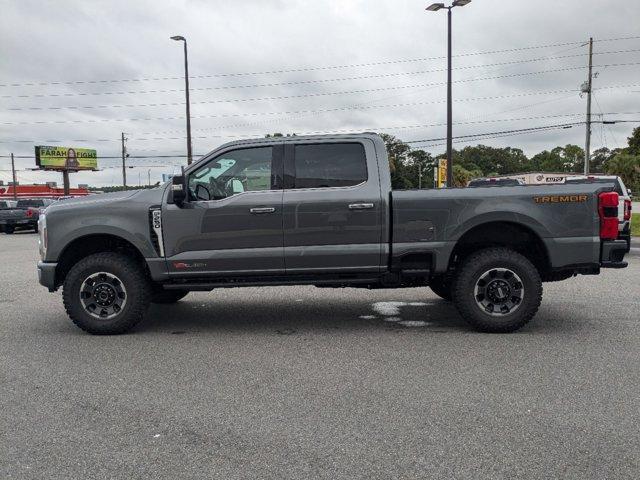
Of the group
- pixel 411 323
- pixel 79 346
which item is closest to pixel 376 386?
pixel 411 323

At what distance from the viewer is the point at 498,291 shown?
569 centimetres

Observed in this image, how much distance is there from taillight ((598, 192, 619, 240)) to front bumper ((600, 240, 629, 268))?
8 centimetres

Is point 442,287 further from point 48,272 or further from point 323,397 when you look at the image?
point 48,272

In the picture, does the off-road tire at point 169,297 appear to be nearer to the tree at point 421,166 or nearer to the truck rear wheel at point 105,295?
the truck rear wheel at point 105,295

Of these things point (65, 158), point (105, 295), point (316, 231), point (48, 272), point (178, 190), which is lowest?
point (105, 295)

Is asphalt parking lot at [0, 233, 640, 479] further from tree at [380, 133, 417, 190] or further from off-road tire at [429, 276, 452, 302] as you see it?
tree at [380, 133, 417, 190]

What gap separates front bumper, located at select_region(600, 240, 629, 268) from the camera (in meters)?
5.58

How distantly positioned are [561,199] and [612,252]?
0.75 m

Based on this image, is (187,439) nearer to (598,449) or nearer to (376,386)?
(376,386)

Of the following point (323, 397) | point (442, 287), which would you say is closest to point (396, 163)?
point (442, 287)

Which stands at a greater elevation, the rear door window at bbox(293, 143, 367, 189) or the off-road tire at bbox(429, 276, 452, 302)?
the rear door window at bbox(293, 143, 367, 189)

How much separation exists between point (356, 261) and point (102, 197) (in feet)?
9.04

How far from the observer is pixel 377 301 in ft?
24.8

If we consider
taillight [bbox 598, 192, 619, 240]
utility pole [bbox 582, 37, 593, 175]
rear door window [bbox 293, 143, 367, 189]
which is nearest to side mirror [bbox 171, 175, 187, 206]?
rear door window [bbox 293, 143, 367, 189]
